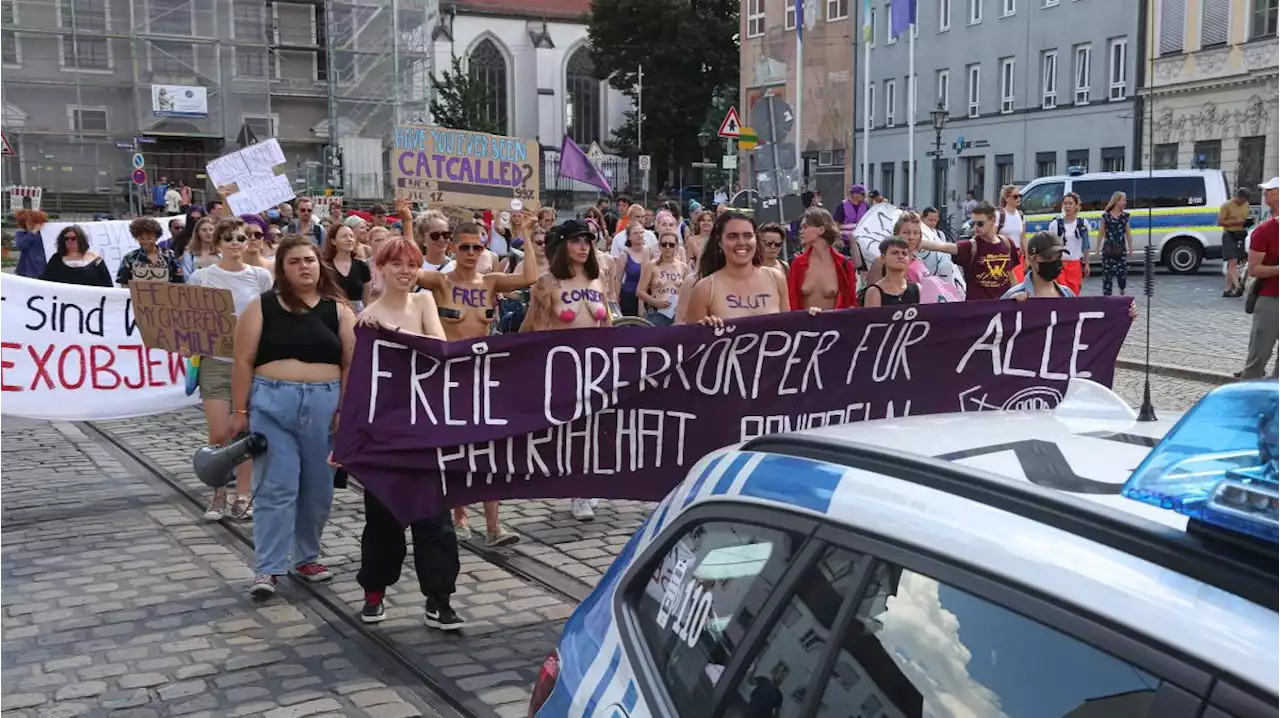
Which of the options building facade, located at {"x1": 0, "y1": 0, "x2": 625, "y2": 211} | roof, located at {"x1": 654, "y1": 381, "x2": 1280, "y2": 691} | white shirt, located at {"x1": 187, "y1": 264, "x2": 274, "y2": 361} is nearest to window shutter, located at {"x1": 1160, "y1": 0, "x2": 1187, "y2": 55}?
building facade, located at {"x1": 0, "y1": 0, "x2": 625, "y2": 211}

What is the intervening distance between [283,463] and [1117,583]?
17.5ft

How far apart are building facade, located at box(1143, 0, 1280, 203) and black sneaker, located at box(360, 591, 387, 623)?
116 feet

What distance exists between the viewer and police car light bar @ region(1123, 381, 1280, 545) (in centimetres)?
163

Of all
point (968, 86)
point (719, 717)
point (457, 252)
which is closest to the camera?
point (719, 717)

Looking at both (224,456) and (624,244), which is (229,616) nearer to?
(224,456)

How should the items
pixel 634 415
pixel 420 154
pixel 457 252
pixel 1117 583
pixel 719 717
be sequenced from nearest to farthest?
pixel 1117 583 → pixel 719 717 → pixel 634 415 → pixel 457 252 → pixel 420 154

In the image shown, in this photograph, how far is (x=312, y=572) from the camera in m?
6.81

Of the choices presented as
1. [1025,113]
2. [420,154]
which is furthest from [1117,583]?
[1025,113]

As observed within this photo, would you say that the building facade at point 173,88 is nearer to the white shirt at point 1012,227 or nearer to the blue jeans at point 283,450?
the white shirt at point 1012,227

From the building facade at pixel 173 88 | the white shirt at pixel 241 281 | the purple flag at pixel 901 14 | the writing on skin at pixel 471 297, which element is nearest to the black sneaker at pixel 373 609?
the writing on skin at pixel 471 297

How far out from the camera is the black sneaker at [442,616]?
594 centimetres

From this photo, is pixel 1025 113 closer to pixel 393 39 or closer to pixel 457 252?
pixel 393 39

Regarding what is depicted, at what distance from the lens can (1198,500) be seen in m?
1.70

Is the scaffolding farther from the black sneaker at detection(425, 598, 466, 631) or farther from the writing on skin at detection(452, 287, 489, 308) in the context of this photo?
the black sneaker at detection(425, 598, 466, 631)
